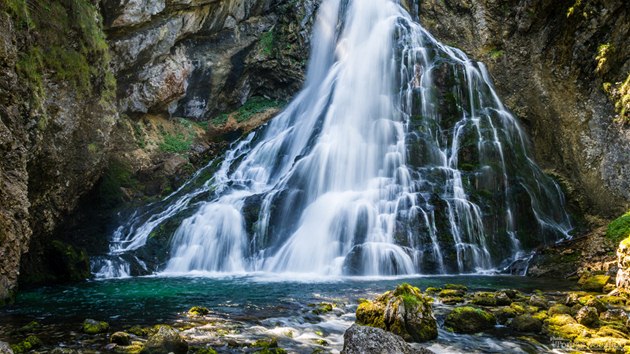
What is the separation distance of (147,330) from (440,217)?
11557 millimetres

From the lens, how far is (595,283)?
1195 centimetres

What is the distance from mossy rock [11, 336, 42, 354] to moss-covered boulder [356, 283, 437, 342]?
5.15 meters

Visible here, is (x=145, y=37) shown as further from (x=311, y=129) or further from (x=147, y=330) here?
(x=147, y=330)

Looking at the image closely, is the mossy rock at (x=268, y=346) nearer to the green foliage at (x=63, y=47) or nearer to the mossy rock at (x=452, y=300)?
the mossy rock at (x=452, y=300)

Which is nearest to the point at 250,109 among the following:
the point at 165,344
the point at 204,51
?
the point at 204,51

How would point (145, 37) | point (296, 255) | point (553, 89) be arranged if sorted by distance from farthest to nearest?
1. point (145, 37)
2. point (553, 89)
3. point (296, 255)

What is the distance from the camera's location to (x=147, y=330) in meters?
7.72

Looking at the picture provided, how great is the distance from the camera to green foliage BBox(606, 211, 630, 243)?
47.2 feet

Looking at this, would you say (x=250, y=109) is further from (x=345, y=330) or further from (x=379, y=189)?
(x=345, y=330)

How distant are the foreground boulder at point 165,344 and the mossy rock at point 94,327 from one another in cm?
166

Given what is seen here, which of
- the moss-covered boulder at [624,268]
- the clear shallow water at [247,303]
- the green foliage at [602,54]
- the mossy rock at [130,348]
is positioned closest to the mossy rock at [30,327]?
the clear shallow water at [247,303]

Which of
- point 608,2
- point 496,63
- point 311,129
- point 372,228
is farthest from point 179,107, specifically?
point 608,2

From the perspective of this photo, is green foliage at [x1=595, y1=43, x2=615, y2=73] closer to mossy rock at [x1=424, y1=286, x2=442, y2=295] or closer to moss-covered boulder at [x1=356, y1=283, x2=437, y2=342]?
mossy rock at [x1=424, y1=286, x2=442, y2=295]

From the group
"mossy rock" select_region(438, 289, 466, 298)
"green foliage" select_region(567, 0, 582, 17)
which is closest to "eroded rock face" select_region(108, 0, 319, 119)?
"green foliage" select_region(567, 0, 582, 17)
